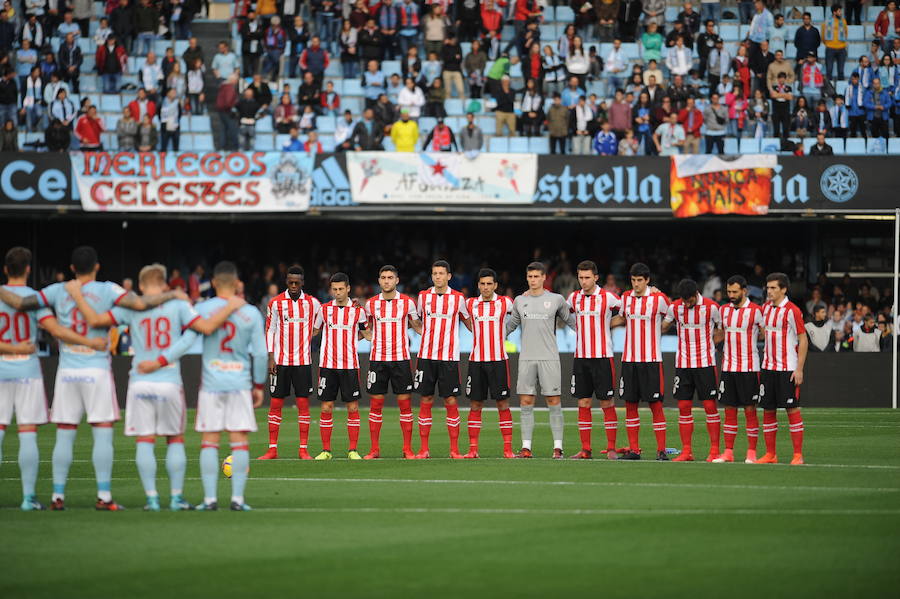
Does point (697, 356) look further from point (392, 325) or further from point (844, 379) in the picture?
point (844, 379)

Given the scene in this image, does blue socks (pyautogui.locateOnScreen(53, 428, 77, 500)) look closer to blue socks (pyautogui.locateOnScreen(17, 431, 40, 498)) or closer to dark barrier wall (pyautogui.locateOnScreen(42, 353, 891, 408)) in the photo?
blue socks (pyautogui.locateOnScreen(17, 431, 40, 498))

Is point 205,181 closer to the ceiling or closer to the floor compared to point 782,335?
closer to the ceiling

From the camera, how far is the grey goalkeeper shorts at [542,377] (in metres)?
16.9

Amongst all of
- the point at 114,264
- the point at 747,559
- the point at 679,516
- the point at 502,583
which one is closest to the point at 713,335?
the point at 679,516

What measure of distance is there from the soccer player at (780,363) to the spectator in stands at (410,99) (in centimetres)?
1527

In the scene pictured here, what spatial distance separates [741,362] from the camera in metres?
16.3

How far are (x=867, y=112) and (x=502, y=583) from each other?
963 inches

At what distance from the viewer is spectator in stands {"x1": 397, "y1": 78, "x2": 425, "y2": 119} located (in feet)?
98.5

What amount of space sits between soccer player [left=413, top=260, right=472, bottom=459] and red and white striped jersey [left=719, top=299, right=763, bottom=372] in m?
3.30

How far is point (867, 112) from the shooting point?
30375 mm

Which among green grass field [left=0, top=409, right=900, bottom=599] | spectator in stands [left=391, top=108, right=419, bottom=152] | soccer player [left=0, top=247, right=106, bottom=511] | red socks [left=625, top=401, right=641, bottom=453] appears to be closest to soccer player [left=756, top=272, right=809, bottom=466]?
green grass field [left=0, top=409, right=900, bottom=599]

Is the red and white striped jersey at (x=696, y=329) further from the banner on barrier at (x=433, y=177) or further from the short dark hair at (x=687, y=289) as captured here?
the banner on barrier at (x=433, y=177)

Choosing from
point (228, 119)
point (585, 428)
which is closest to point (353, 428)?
point (585, 428)

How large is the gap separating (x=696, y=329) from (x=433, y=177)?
11.5m
